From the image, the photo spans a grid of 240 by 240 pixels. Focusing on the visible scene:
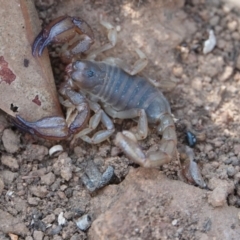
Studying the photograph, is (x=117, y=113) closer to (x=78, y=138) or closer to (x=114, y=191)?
(x=78, y=138)

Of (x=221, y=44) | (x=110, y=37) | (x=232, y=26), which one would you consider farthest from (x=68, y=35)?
(x=232, y=26)

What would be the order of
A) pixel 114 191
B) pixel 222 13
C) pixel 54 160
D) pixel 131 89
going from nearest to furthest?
pixel 114 191
pixel 54 160
pixel 131 89
pixel 222 13

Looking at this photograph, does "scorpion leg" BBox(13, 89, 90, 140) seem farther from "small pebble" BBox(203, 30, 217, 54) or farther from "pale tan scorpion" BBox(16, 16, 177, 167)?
"small pebble" BBox(203, 30, 217, 54)

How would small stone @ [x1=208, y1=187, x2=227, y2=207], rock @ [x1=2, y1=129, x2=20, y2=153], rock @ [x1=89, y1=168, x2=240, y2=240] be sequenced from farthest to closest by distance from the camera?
rock @ [x1=2, y1=129, x2=20, y2=153]
small stone @ [x1=208, y1=187, x2=227, y2=207]
rock @ [x1=89, y1=168, x2=240, y2=240]

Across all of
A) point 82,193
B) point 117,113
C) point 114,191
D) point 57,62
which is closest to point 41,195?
point 82,193

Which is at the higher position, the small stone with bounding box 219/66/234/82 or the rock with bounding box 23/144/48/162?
the rock with bounding box 23/144/48/162

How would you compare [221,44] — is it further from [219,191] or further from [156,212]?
[156,212]

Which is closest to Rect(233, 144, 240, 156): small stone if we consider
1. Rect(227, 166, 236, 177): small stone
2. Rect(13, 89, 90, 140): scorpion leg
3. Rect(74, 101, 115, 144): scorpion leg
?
Rect(227, 166, 236, 177): small stone
